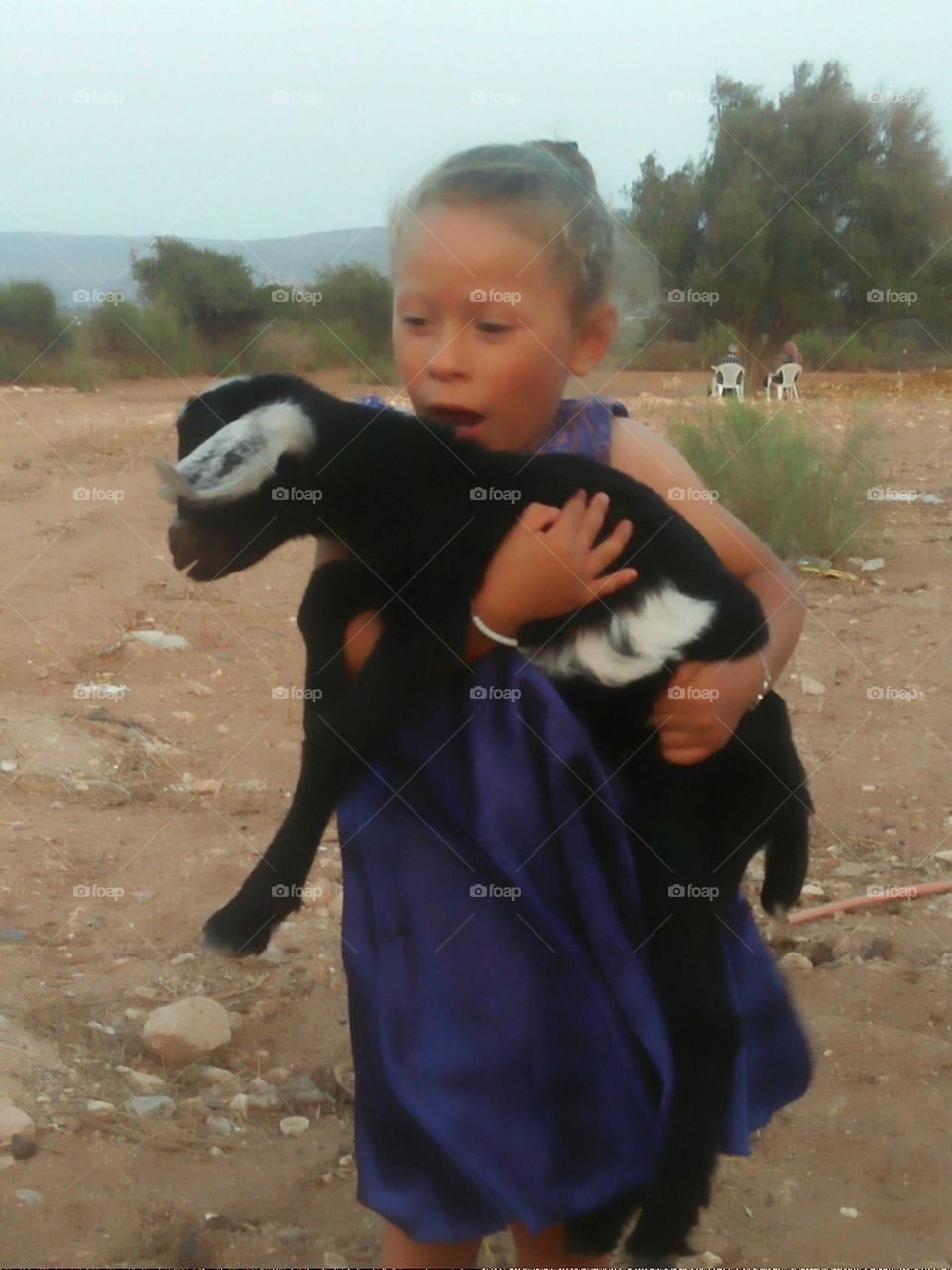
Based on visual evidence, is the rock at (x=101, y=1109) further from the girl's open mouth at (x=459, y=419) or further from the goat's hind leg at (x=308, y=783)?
the girl's open mouth at (x=459, y=419)

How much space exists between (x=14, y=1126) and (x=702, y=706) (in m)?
1.49

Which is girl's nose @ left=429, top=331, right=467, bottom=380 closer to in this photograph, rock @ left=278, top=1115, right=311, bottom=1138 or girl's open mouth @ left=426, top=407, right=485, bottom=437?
girl's open mouth @ left=426, top=407, right=485, bottom=437

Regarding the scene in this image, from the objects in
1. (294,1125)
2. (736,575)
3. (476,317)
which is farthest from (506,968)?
(294,1125)

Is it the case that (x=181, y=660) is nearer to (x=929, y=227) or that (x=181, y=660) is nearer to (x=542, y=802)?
(x=542, y=802)

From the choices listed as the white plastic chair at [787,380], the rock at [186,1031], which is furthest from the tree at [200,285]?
the white plastic chair at [787,380]

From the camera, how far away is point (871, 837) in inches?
148

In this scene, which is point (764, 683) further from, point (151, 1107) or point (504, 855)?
point (151, 1107)

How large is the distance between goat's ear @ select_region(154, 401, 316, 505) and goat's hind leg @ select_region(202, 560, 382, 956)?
0.55 feet

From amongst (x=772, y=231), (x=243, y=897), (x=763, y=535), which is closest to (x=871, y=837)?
(x=243, y=897)

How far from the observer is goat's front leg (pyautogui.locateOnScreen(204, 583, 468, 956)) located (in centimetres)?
155

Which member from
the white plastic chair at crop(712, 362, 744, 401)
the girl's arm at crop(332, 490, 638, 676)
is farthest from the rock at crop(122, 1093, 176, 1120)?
the white plastic chair at crop(712, 362, 744, 401)

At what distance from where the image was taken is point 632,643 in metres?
1.73

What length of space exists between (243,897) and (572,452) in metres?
0.78

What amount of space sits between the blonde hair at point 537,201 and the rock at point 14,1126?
1.65 meters
